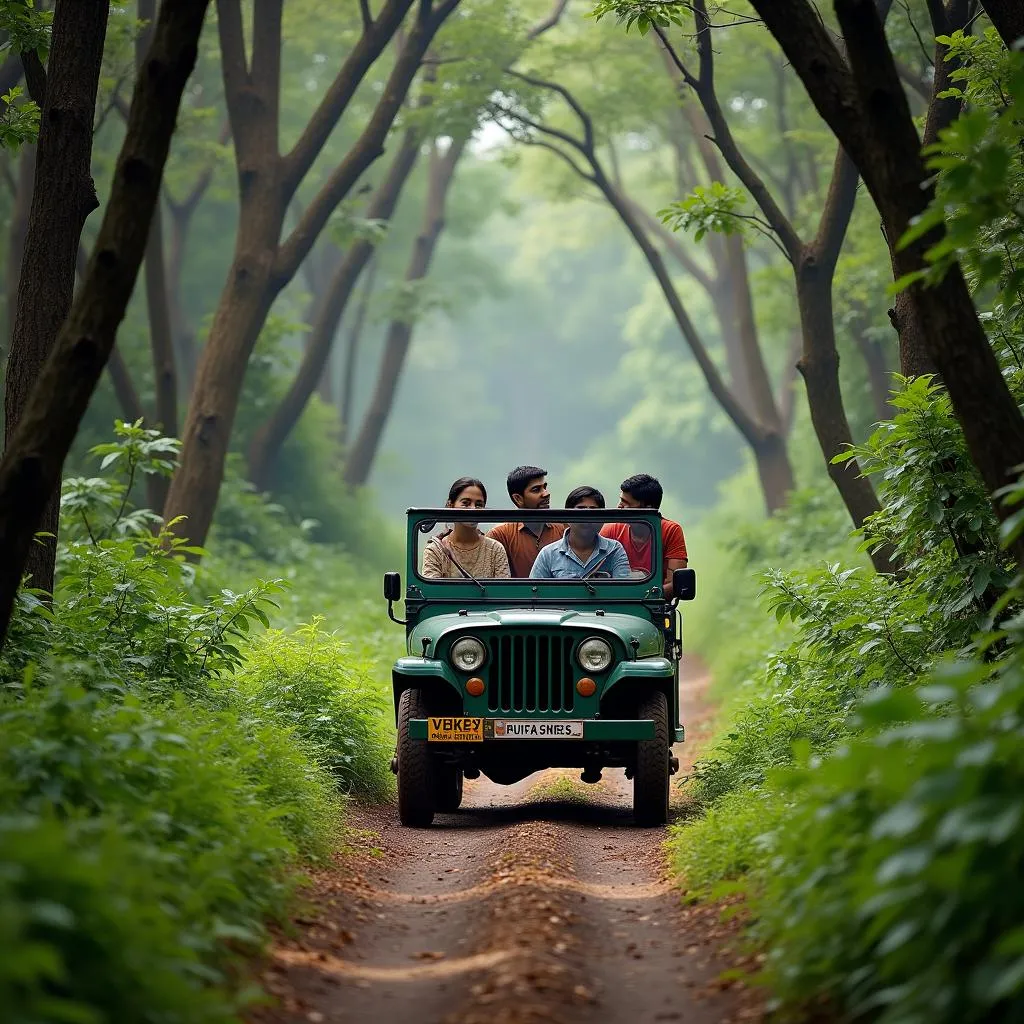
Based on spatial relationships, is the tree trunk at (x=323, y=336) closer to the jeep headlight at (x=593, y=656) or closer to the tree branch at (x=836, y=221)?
the tree branch at (x=836, y=221)

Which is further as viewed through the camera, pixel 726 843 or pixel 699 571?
pixel 699 571

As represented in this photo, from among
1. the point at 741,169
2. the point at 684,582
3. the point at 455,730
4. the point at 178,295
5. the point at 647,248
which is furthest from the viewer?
the point at 178,295

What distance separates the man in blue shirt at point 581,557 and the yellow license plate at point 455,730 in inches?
55.2

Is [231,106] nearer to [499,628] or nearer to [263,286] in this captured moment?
[263,286]

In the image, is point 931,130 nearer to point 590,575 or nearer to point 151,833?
point 590,575

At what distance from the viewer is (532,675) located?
9.44 meters

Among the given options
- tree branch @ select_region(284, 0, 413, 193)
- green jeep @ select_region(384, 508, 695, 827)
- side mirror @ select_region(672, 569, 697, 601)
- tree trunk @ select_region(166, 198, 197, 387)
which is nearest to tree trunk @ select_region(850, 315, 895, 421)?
tree branch @ select_region(284, 0, 413, 193)

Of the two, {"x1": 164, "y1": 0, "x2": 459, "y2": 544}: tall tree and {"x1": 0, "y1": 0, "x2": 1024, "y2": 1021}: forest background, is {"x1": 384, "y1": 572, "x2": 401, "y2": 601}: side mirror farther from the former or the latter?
{"x1": 164, "y1": 0, "x2": 459, "y2": 544}: tall tree

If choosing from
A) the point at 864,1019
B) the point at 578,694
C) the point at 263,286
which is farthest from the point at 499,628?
the point at 263,286

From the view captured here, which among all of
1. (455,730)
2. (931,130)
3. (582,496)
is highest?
(931,130)

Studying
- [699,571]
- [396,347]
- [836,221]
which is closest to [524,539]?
[836,221]

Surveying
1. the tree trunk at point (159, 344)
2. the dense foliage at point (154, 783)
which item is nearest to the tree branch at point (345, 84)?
the tree trunk at point (159, 344)

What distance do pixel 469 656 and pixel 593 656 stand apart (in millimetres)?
791

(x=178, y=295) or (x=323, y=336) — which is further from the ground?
(x=178, y=295)
